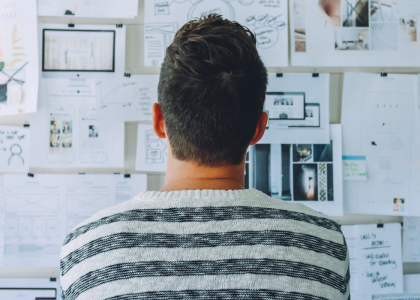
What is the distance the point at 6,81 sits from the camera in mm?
965

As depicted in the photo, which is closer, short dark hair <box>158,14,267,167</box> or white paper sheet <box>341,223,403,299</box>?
short dark hair <box>158,14,267,167</box>

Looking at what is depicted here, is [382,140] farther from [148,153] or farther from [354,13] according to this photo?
[148,153]

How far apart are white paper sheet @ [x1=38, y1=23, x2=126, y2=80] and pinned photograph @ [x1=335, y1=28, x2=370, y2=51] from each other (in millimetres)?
686

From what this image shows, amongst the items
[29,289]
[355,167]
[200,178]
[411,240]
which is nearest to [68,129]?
[29,289]

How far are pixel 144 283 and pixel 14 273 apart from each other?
2.69 ft

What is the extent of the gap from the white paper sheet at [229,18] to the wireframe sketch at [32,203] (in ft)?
1.71

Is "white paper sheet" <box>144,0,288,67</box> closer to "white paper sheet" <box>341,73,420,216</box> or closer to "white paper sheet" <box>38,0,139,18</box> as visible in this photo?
"white paper sheet" <box>38,0,139,18</box>

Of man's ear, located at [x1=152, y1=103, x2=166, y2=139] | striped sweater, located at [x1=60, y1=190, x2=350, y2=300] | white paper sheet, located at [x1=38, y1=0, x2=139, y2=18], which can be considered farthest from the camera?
white paper sheet, located at [x1=38, y1=0, x2=139, y2=18]

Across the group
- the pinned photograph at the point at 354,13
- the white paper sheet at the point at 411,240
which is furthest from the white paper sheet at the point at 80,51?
the white paper sheet at the point at 411,240

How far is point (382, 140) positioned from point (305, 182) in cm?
29

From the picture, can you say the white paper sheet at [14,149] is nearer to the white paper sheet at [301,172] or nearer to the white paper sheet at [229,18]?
the white paper sheet at [229,18]

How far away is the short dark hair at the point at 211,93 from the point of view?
46cm

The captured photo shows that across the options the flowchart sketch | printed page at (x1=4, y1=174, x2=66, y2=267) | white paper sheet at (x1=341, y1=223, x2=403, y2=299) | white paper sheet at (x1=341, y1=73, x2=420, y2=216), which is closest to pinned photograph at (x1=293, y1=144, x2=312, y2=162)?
white paper sheet at (x1=341, y1=73, x2=420, y2=216)

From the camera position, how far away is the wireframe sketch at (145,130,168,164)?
0.97m
